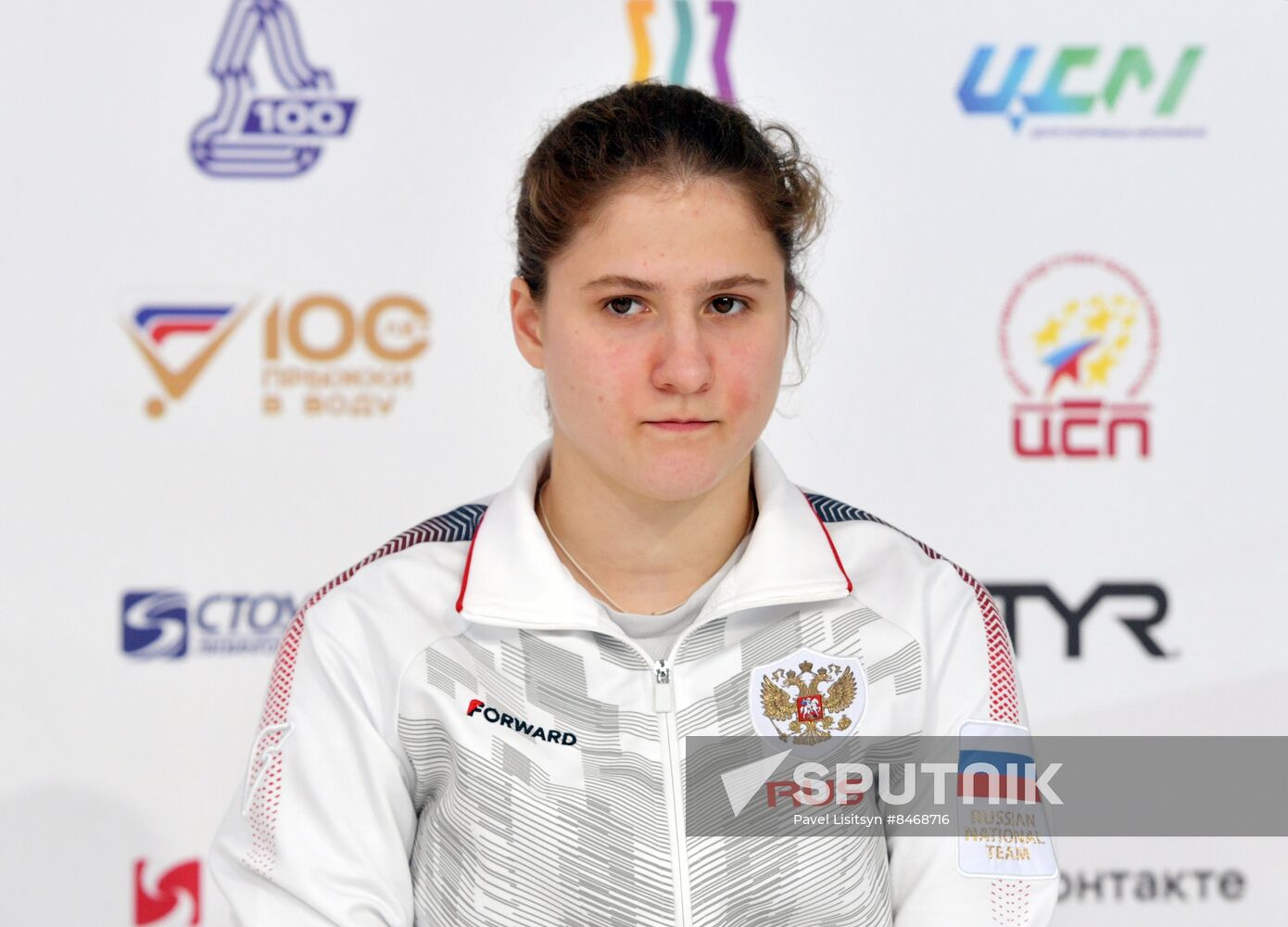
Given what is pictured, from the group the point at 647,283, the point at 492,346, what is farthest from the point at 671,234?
the point at 492,346

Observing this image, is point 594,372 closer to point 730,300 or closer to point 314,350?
point 730,300

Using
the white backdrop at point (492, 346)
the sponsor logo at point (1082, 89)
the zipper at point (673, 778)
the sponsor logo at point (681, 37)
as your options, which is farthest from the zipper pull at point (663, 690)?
the sponsor logo at point (1082, 89)

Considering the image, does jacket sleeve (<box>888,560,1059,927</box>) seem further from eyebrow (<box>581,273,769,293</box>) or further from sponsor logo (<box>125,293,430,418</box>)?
sponsor logo (<box>125,293,430,418</box>)

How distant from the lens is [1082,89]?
2.43m

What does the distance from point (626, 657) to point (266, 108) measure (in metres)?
1.47

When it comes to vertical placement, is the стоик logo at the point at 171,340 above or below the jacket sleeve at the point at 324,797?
above

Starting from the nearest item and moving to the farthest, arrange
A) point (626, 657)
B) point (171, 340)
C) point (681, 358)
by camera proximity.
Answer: point (681, 358) → point (626, 657) → point (171, 340)

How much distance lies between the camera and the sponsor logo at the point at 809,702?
4.58 ft

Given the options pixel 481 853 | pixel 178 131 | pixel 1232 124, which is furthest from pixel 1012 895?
pixel 178 131

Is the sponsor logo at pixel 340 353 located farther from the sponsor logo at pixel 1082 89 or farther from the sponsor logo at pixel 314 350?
the sponsor logo at pixel 1082 89

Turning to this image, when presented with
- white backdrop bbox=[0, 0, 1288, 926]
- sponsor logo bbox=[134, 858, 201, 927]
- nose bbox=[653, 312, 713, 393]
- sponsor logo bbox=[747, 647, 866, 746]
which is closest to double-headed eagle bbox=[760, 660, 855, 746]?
sponsor logo bbox=[747, 647, 866, 746]

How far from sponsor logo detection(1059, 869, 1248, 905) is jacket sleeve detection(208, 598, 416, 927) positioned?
5.11 feet

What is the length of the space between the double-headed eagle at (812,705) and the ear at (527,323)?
1.39ft

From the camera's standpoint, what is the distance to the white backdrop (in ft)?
7.75
